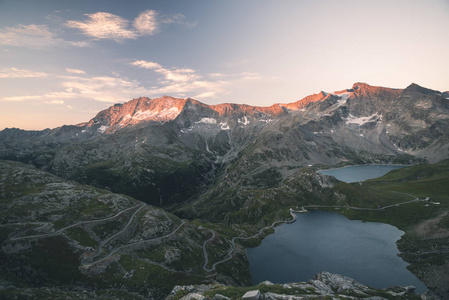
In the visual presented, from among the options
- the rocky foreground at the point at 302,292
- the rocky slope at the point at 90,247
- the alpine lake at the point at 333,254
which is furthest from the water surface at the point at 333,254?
the rocky foreground at the point at 302,292

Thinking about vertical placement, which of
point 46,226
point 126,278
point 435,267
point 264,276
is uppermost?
point 46,226

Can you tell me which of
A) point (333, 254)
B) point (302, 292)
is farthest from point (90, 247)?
point (333, 254)

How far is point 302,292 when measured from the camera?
55.0 meters

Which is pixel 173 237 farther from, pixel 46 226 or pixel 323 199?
pixel 323 199

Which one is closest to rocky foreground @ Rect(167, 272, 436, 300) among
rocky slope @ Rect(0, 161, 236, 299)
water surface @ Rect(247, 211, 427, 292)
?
water surface @ Rect(247, 211, 427, 292)

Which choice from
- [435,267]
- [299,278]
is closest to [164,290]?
[299,278]

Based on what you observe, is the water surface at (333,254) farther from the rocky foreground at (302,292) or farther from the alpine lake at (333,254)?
the rocky foreground at (302,292)

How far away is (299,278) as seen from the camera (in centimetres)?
9875

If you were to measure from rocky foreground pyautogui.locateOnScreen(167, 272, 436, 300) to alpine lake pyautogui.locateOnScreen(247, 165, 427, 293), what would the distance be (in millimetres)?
28896

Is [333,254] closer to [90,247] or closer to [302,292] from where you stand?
[302,292]

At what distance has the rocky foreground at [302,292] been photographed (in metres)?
47.7

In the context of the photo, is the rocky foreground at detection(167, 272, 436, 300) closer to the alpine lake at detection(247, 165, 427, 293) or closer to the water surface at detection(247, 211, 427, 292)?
the alpine lake at detection(247, 165, 427, 293)

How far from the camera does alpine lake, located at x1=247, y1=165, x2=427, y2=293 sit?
95125 millimetres

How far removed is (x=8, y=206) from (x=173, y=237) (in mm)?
86182
